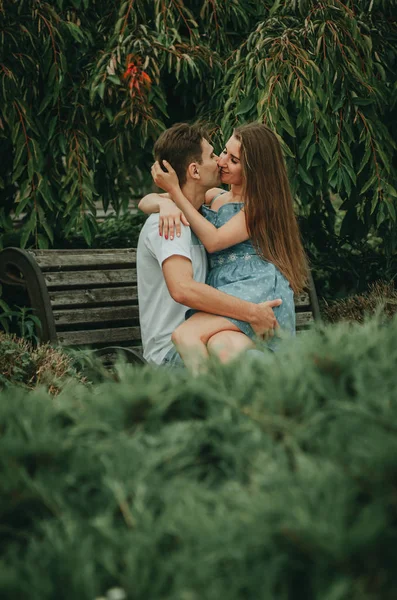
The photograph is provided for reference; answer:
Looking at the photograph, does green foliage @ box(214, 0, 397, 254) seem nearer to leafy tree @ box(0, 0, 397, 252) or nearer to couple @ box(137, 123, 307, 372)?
leafy tree @ box(0, 0, 397, 252)

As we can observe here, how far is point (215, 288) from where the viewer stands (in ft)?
12.7

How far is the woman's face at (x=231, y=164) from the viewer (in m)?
3.97

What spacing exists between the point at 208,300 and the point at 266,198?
0.59 meters

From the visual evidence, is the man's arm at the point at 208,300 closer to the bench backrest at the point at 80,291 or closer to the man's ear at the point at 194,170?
the man's ear at the point at 194,170

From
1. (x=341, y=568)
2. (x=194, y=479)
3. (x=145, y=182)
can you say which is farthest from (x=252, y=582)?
(x=145, y=182)

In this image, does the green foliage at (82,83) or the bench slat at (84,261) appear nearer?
the bench slat at (84,261)

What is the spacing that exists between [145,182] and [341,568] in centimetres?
608

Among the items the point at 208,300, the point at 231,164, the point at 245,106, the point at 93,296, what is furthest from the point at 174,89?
the point at 208,300

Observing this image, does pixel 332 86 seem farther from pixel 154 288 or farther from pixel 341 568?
pixel 341 568

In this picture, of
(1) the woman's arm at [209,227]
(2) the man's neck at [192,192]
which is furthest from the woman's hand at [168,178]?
(2) the man's neck at [192,192]

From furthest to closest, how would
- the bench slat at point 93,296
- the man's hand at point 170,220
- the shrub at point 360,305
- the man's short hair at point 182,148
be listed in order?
1. the shrub at point 360,305
2. the bench slat at point 93,296
3. the man's short hair at point 182,148
4. the man's hand at point 170,220

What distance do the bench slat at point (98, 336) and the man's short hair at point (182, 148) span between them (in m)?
0.97

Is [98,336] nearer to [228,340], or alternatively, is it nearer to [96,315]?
[96,315]

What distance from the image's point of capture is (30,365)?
12.9 feet
